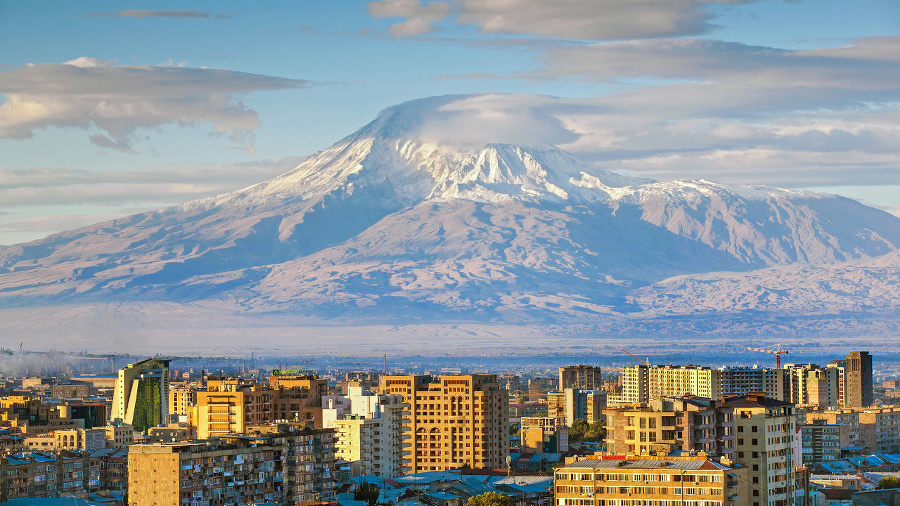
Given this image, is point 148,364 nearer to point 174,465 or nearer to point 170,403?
point 170,403

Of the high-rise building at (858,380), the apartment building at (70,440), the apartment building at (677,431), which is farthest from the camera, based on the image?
the high-rise building at (858,380)

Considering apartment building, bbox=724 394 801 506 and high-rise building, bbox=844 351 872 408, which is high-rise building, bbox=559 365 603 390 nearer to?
high-rise building, bbox=844 351 872 408

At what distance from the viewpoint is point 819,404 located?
164375 mm

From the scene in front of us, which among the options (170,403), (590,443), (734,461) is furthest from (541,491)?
(170,403)

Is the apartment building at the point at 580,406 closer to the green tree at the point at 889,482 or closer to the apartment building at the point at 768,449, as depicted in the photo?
the green tree at the point at 889,482

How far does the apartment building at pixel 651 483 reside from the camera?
5688 cm

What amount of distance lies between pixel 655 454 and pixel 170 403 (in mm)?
102557

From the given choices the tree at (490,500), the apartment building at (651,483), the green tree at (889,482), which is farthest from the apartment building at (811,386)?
the apartment building at (651,483)

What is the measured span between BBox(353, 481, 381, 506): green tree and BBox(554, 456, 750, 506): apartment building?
15.8 meters

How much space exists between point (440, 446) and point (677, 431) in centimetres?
4297

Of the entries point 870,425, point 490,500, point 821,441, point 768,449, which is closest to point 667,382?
point 870,425

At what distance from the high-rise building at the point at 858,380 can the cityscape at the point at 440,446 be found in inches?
814

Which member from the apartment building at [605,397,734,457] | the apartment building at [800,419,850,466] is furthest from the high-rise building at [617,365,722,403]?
the apartment building at [605,397,734,457]

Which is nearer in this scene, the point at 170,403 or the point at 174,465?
the point at 174,465
